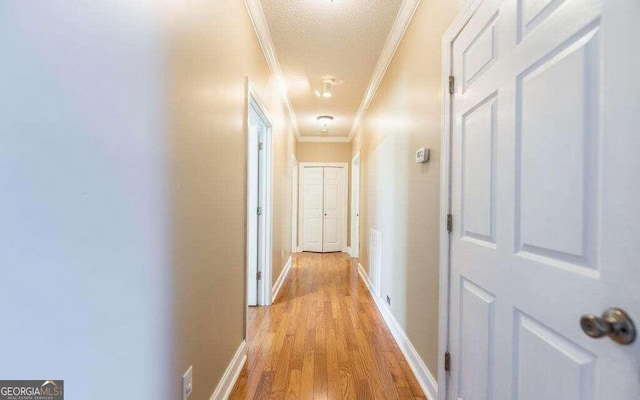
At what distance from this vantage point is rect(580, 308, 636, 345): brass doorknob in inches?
22.1

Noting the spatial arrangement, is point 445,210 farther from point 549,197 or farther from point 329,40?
point 329,40

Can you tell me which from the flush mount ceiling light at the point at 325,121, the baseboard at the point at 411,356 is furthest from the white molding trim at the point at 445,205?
the flush mount ceiling light at the point at 325,121

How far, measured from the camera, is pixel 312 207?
6215mm

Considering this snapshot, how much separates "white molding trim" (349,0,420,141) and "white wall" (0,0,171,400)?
5.89 feet

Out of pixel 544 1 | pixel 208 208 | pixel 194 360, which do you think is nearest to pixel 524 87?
pixel 544 1

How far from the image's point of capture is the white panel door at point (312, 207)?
6.19 meters

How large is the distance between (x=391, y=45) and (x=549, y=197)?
2.20 m

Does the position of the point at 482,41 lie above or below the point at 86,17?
above

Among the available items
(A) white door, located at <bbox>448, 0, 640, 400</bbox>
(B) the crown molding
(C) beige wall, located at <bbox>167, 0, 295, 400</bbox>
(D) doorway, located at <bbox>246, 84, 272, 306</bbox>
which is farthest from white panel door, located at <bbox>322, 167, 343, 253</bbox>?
(A) white door, located at <bbox>448, 0, 640, 400</bbox>

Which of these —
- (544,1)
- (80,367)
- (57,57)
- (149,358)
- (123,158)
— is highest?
(544,1)

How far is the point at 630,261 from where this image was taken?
1.88 ft

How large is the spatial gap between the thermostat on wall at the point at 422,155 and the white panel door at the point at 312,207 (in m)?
4.45

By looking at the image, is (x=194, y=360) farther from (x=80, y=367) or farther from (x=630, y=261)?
(x=630, y=261)

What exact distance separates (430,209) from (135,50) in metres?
1.56
